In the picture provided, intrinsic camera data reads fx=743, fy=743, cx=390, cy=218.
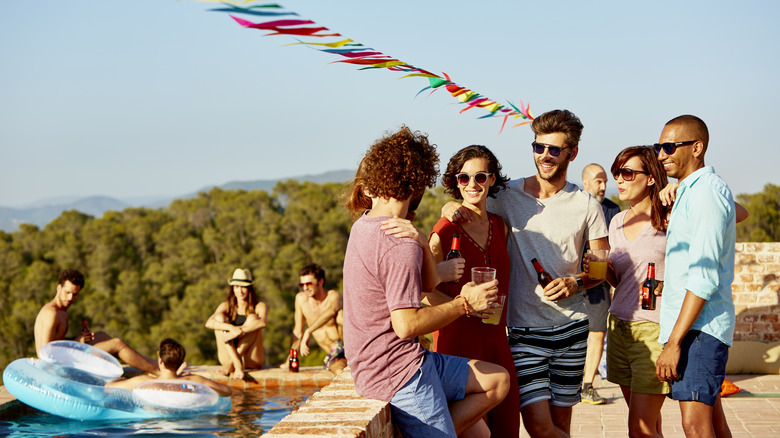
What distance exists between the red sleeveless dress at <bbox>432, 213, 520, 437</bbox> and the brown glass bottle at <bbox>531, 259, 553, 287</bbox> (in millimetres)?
165

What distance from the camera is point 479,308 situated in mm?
3070

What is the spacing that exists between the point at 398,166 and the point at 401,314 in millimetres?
571

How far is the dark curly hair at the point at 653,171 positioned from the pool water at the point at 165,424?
175 inches

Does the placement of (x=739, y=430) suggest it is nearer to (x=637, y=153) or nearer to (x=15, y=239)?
(x=637, y=153)

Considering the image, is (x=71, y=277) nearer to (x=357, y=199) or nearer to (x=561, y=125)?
(x=357, y=199)

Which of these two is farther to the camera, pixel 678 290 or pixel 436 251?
pixel 436 251

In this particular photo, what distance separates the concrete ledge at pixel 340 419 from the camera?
2.70 metres

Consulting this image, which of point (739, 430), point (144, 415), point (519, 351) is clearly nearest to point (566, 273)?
point (519, 351)

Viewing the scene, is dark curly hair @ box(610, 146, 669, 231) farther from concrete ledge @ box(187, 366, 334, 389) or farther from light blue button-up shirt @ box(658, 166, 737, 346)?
concrete ledge @ box(187, 366, 334, 389)

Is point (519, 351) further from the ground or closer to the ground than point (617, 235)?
closer to the ground

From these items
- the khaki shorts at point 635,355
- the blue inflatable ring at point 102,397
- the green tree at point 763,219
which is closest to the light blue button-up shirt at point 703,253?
the khaki shorts at point 635,355

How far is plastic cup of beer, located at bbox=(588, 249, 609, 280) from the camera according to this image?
369 centimetres

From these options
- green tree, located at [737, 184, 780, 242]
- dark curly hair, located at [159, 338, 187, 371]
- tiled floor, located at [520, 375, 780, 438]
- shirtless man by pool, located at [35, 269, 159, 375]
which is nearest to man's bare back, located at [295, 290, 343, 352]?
dark curly hair, located at [159, 338, 187, 371]

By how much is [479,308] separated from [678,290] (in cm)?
90
